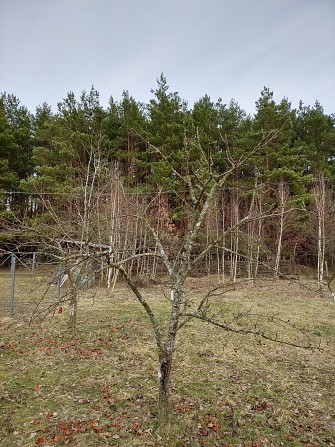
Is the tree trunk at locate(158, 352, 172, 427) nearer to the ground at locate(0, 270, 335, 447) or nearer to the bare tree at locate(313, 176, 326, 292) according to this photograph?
the ground at locate(0, 270, 335, 447)

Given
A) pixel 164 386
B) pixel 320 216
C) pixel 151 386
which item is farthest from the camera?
pixel 320 216

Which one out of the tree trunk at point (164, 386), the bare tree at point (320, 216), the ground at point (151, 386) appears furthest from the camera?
the bare tree at point (320, 216)

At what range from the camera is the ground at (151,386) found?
3057 mm

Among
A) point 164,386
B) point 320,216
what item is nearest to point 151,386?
point 164,386

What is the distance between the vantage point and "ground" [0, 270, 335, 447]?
3.06 m

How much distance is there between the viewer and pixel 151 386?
4.02 metres

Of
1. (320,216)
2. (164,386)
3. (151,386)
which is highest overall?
(320,216)

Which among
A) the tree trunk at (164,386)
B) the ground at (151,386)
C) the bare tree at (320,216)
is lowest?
the ground at (151,386)

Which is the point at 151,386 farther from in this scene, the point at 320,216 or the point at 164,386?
the point at 320,216

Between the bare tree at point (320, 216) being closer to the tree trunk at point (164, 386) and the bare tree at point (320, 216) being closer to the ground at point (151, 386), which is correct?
the ground at point (151, 386)

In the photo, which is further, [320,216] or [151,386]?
[320,216]

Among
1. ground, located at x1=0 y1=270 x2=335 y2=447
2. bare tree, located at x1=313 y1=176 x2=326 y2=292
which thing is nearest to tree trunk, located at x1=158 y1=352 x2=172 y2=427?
ground, located at x1=0 y1=270 x2=335 y2=447

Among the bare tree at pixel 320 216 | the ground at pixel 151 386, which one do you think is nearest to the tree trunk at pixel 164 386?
the ground at pixel 151 386

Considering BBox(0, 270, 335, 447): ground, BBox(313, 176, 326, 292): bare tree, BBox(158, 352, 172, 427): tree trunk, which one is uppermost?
BBox(313, 176, 326, 292): bare tree
